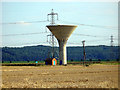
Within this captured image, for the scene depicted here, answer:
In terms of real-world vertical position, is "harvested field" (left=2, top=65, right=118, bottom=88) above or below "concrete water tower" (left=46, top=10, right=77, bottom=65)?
below

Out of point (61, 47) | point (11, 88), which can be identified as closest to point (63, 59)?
point (61, 47)

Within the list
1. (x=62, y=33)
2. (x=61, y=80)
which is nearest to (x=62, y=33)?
(x=62, y=33)

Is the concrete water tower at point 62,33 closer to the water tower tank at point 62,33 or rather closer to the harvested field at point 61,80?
the water tower tank at point 62,33

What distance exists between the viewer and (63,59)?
85625 millimetres

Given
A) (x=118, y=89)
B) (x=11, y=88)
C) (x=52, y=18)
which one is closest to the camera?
(x=118, y=89)

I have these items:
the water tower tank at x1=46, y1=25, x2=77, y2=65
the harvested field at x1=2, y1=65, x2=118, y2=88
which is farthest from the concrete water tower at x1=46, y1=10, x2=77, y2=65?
the harvested field at x1=2, y1=65, x2=118, y2=88

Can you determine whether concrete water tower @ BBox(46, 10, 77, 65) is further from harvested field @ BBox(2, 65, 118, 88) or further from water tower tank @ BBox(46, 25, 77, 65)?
harvested field @ BBox(2, 65, 118, 88)

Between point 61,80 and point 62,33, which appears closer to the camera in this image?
point 61,80

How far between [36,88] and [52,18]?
206 feet

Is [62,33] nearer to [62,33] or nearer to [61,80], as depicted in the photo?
[62,33]

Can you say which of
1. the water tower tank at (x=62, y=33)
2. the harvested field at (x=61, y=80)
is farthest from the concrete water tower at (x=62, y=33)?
the harvested field at (x=61, y=80)

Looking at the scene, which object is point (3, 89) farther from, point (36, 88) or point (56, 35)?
point (56, 35)

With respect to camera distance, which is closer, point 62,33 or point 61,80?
point 61,80

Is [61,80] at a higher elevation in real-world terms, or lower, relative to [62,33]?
lower
